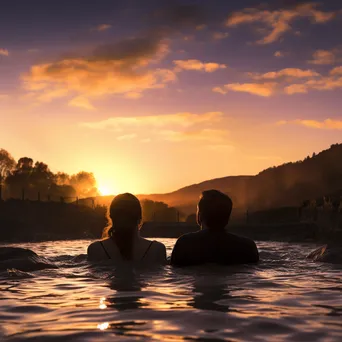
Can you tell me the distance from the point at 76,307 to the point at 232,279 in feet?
6.95

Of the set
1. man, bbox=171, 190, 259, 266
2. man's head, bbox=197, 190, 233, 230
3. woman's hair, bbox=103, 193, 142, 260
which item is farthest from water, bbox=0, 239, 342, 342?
man's head, bbox=197, 190, 233, 230

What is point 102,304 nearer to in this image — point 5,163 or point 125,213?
point 125,213

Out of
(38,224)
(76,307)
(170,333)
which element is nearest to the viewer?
(170,333)

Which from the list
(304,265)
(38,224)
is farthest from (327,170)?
(304,265)

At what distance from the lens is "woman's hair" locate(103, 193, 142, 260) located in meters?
6.16

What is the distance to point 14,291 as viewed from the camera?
16.2 feet

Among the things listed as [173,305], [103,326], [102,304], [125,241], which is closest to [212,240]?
[125,241]

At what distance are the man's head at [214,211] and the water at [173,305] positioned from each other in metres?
0.56

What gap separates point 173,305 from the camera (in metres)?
3.90

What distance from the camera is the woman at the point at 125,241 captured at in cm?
617

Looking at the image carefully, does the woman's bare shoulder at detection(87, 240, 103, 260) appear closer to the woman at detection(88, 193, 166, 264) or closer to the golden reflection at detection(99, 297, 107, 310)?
the woman at detection(88, 193, 166, 264)

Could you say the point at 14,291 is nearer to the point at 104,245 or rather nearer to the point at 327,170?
the point at 104,245

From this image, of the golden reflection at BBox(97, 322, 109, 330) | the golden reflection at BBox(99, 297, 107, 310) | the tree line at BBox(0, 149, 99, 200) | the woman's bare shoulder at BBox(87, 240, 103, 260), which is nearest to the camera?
the golden reflection at BBox(97, 322, 109, 330)

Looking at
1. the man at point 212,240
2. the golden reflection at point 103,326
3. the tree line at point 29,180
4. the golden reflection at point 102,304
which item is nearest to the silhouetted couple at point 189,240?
the man at point 212,240
